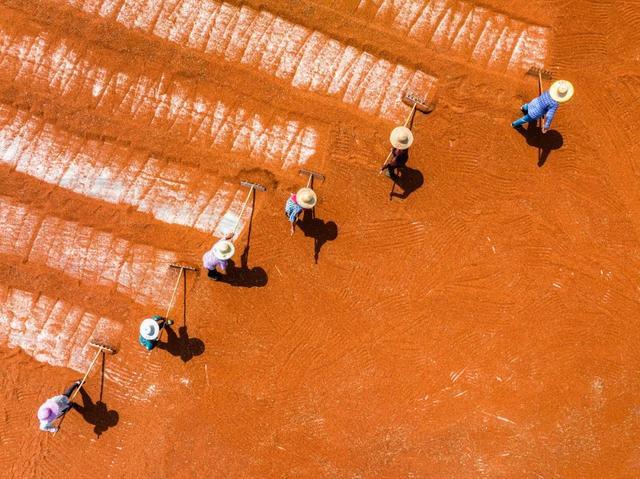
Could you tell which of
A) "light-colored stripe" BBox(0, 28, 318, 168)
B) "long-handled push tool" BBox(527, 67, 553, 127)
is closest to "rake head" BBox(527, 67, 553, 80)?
"long-handled push tool" BBox(527, 67, 553, 127)

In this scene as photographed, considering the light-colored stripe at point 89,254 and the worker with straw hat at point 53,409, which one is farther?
the light-colored stripe at point 89,254

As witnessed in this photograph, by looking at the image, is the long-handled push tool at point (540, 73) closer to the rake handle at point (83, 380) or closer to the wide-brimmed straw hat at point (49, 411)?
the rake handle at point (83, 380)

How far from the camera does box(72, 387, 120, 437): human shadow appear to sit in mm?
8422

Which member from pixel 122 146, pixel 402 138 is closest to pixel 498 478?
pixel 402 138

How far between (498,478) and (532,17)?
845 cm

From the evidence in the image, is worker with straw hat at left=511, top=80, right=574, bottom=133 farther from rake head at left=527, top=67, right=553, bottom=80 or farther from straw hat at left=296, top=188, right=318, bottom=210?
straw hat at left=296, top=188, right=318, bottom=210

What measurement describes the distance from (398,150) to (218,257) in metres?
3.59

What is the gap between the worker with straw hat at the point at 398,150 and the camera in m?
7.79

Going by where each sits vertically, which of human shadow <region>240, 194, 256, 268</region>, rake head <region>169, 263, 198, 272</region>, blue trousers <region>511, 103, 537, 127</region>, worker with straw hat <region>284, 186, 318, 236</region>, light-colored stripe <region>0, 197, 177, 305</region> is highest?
blue trousers <region>511, 103, 537, 127</region>

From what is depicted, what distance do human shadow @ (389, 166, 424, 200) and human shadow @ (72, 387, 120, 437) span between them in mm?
6525

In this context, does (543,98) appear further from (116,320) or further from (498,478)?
(116,320)

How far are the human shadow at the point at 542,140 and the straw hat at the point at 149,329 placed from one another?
24.4ft

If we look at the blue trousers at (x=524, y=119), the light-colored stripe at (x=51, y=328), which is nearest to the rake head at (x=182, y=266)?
the light-colored stripe at (x=51, y=328)

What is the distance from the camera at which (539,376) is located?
8.32 meters
